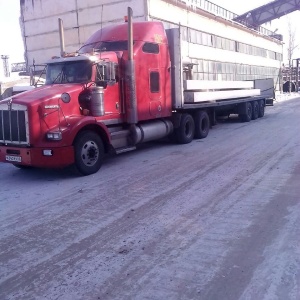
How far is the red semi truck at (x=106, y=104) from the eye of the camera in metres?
7.91

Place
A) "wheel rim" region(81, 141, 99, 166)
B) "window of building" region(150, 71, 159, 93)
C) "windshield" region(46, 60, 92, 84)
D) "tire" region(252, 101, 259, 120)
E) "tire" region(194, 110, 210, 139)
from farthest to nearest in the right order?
"tire" region(252, 101, 259, 120) < "tire" region(194, 110, 210, 139) < "window of building" region(150, 71, 159, 93) < "windshield" region(46, 60, 92, 84) < "wheel rim" region(81, 141, 99, 166)

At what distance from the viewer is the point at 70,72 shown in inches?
357

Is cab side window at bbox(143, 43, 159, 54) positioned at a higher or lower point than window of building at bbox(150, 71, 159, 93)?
higher

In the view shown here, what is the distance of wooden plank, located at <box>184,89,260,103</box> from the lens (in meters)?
12.5

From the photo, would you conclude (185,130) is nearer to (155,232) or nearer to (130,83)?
(130,83)

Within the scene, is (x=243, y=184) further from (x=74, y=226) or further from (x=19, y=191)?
(x=19, y=191)

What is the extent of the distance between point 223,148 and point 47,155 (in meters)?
5.45

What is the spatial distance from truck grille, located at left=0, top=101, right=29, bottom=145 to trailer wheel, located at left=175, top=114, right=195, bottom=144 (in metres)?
5.58

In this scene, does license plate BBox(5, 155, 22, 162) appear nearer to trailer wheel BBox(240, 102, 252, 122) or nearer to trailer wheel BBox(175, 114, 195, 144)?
trailer wheel BBox(175, 114, 195, 144)

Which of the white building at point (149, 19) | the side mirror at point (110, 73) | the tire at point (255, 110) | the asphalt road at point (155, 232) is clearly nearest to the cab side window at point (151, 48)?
the side mirror at point (110, 73)

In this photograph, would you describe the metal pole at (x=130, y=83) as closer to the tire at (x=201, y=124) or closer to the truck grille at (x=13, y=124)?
the truck grille at (x=13, y=124)

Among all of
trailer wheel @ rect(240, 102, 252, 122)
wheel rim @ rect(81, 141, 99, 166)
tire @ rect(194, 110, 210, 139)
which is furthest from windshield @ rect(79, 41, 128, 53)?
trailer wheel @ rect(240, 102, 252, 122)

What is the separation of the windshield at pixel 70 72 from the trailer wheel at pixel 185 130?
14.1 feet

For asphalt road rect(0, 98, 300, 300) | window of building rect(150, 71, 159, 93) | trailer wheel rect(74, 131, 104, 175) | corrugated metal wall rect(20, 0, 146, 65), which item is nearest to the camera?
asphalt road rect(0, 98, 300, 300)
